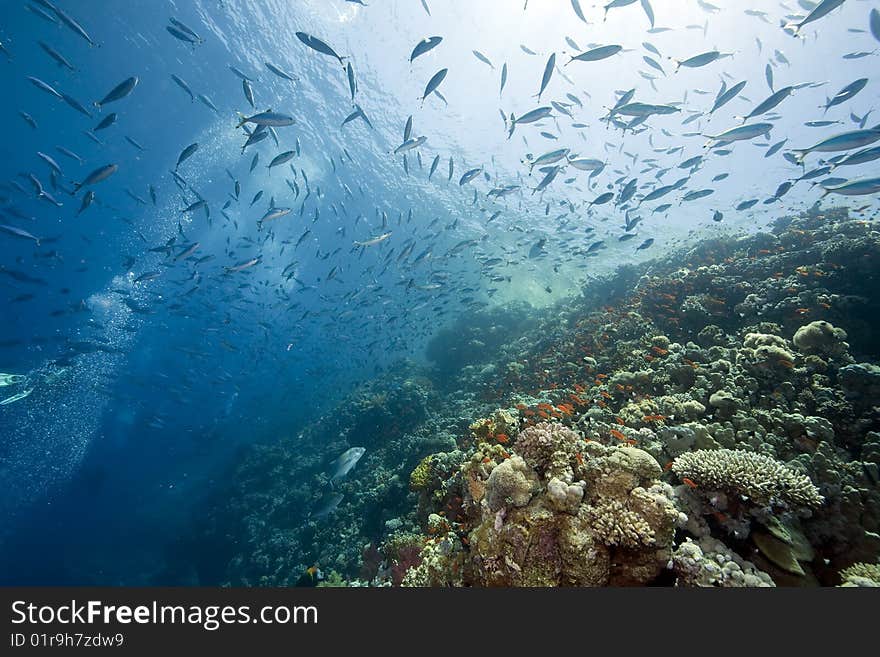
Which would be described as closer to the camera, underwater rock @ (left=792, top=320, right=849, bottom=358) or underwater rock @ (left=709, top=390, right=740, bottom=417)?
underwater rock @ (left=709, top=390, right=740, bottom=417)

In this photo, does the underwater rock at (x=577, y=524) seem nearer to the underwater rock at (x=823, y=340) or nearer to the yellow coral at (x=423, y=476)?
the yellow coral at (x=423, y=476)

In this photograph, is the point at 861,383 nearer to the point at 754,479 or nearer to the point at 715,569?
the point at 754,479

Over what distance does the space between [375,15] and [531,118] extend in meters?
17.2

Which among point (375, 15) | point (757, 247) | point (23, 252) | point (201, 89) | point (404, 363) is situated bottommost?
point (404, 363)

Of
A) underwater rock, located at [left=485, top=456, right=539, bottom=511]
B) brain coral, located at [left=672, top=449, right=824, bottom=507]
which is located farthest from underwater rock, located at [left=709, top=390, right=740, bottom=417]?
underwater rock, located at [left=485, top=456, right=539, bottom=511]

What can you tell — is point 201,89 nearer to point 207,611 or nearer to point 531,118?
point 531,118

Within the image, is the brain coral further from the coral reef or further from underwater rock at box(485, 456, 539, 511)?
underwater rock at box(485, 456, 539, 511)

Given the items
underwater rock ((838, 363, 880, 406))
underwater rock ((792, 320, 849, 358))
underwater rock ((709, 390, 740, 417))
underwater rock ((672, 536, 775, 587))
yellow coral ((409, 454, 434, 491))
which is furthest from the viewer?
yellow coral ((409, 454, 434, 491))

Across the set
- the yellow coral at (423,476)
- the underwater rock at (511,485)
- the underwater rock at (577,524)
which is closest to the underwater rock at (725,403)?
the underwater rock at (577,524)

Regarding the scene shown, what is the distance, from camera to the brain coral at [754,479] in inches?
117

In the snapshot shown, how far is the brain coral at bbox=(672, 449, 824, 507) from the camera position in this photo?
297cm

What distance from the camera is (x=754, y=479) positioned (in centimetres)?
300

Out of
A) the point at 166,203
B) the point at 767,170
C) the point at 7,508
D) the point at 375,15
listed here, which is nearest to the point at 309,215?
the point at 166,203

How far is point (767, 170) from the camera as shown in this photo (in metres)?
28.3
